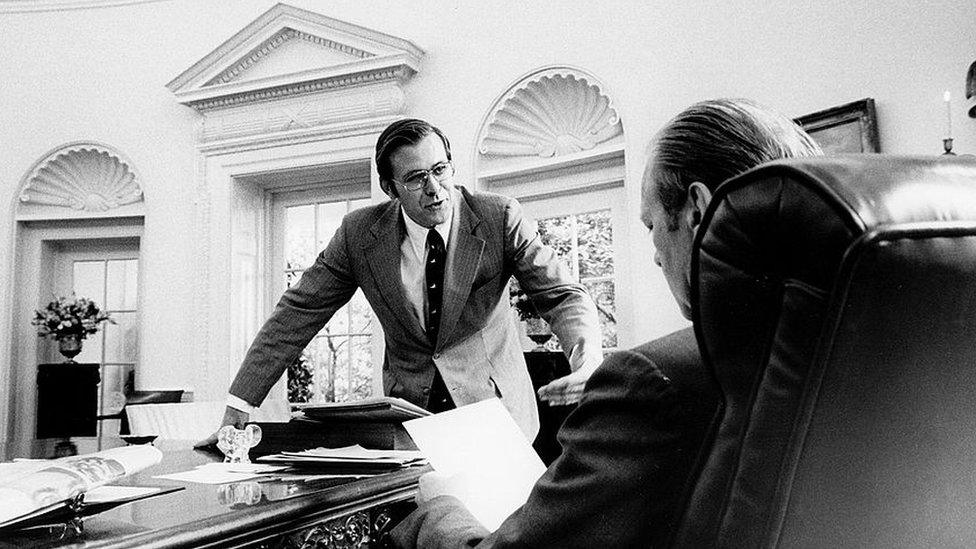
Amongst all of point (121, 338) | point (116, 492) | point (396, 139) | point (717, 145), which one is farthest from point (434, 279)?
point (121, 338)

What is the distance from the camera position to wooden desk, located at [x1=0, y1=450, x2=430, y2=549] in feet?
2.71

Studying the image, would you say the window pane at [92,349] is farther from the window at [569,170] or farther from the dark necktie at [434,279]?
the dark necktie at [434,279]

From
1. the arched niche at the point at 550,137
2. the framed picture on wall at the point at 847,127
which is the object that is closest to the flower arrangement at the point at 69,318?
the arched niche at the point at 550,137

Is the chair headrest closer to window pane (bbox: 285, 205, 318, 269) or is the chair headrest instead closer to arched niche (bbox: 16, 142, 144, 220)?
window pane (bbox: 285, 205, 318, 269)

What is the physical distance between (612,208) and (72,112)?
3.58m

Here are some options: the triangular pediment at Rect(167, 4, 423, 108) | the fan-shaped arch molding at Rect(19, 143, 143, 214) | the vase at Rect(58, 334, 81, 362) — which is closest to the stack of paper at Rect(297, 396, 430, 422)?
the triangular pediment at Rect(167, 4, 423, 108)

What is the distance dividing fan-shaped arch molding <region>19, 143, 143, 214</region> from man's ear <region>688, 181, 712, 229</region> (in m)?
5.04

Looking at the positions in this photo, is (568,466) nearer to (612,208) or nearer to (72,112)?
(612,208)

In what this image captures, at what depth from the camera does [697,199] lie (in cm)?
77

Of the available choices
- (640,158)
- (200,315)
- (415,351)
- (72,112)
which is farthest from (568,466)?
(72,112)

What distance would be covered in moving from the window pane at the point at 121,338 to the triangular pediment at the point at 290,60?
1.63 m

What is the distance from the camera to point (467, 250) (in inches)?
83.7

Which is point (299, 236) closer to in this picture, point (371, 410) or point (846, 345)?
point (371, 410)

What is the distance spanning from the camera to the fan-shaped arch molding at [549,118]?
13.4ft
